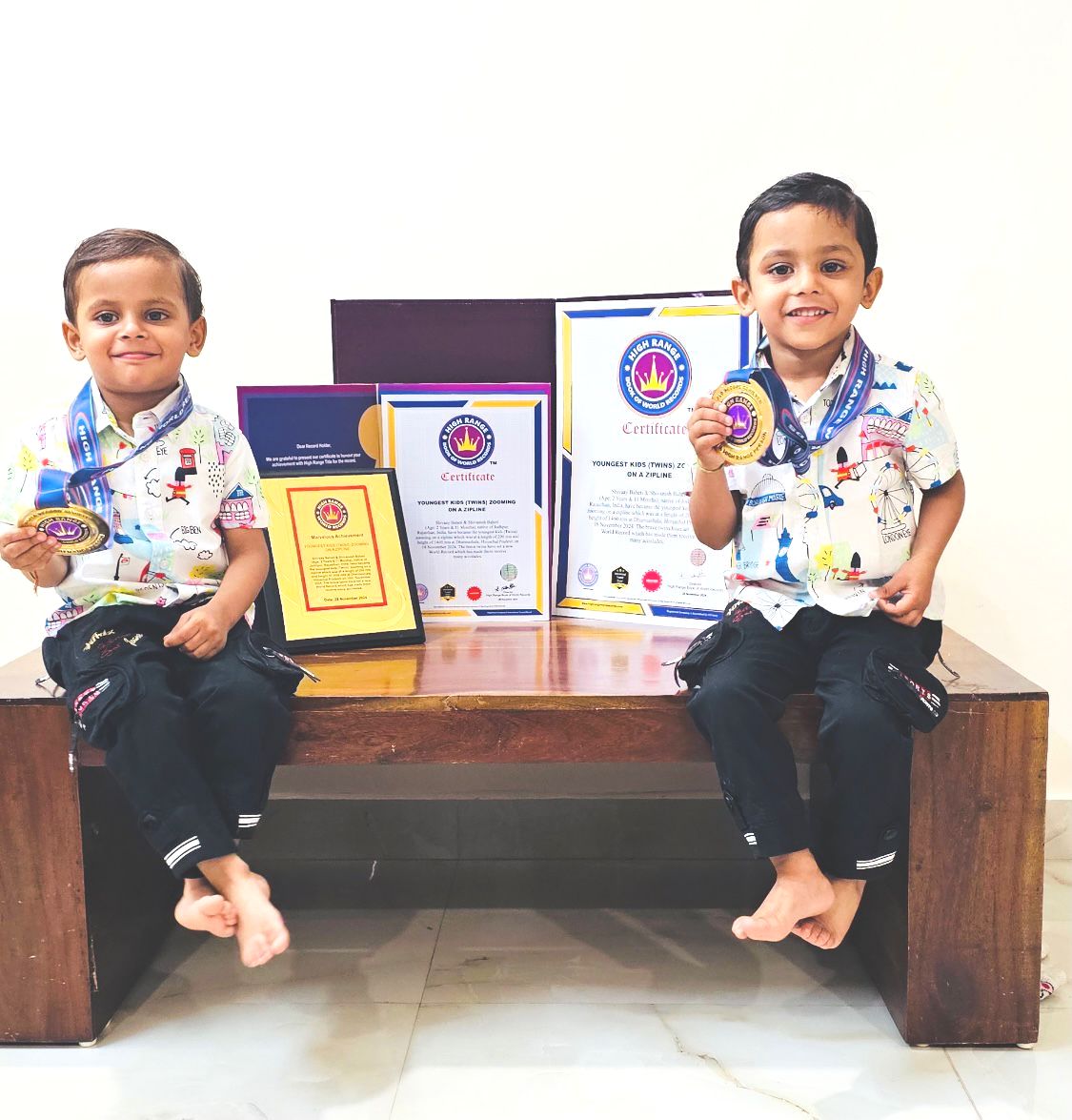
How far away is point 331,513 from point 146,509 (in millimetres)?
389

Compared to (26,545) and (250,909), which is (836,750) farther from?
(26,545)

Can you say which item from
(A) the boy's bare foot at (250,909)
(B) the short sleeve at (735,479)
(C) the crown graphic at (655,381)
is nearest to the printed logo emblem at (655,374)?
(C) the crown graphic at (655,381)

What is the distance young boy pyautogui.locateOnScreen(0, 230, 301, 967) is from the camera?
1314 millimetres

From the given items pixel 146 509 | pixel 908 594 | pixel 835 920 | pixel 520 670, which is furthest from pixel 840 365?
pixel 146 509

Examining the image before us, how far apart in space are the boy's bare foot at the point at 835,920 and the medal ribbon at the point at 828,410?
0.50 m

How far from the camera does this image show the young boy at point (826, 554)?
132cm

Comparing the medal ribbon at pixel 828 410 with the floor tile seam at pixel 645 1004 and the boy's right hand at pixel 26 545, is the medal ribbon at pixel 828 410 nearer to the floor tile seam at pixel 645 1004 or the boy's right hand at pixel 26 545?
the floor tile seam at pixel 645 1004

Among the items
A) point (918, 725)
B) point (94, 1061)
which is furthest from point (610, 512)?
point (94, 1061)

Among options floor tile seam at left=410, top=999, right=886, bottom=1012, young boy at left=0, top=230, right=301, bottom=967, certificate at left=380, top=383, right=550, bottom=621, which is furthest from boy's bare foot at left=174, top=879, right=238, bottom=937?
certificate at left=380, top=383, right=550, bottom=621

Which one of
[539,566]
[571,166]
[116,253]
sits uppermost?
[571,166]

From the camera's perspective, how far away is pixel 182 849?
130 centimetres

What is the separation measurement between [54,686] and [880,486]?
1043 millimetres

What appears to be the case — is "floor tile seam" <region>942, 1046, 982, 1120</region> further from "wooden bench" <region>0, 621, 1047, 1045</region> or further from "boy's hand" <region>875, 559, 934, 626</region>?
"boy's hand" <region>875, 559, 934, 626</region>

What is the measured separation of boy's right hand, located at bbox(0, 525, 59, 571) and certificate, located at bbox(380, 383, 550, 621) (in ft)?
2.06
